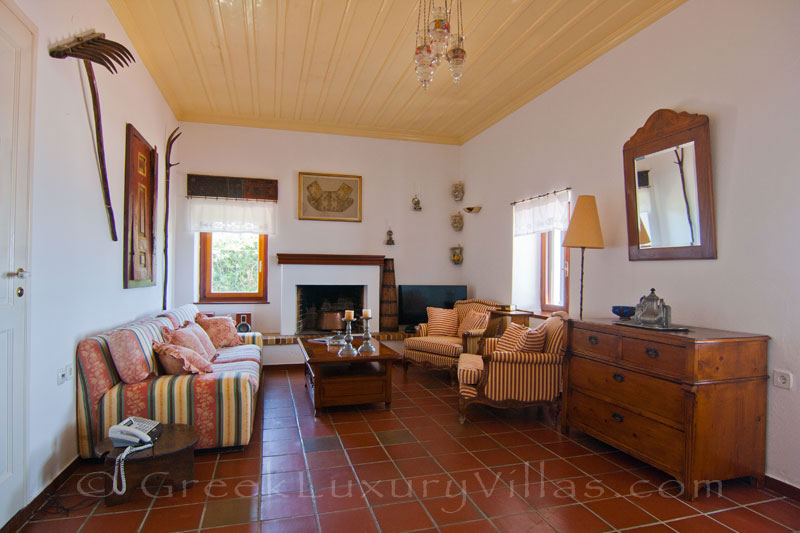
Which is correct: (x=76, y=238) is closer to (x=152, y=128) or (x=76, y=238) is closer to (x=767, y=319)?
(x=152, y=128)

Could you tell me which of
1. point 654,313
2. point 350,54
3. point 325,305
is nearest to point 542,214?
point 654,313

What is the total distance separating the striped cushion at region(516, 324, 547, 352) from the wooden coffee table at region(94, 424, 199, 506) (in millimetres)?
2456

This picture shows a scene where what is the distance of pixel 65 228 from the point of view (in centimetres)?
256

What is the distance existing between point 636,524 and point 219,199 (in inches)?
211

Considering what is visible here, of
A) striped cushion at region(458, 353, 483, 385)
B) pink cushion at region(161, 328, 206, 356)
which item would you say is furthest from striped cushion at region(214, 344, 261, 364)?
striped cushion at region(458, 353, 483, 385)

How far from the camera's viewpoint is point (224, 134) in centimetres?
572

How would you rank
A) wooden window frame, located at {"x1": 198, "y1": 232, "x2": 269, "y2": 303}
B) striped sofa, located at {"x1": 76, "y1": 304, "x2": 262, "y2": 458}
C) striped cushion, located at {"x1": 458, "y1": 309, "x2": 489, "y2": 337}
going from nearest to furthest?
striped sofa, located at {"x1": 76, "y1": 304, "x2": 262, "y2": 458} < striped cushion, located at {"x1": 458, "y1": 309, "x2": 489, "y2": 337} < wooden window frame, located at {"x1": 198, "y1": 232, "x2": 269, "y2": 303}

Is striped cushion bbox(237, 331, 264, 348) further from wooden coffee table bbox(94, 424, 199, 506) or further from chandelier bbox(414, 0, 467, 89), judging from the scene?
chandelier bbox(414, 0, 467, 89)

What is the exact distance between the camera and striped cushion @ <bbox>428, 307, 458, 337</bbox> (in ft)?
18.1

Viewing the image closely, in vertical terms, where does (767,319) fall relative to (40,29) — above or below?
below

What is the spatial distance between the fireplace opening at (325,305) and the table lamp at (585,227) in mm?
3218

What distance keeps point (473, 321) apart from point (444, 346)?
0.52m

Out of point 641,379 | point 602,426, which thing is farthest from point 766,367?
point 602,426

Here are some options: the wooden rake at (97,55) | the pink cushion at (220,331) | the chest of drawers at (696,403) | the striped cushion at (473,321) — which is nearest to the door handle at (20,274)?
the wooden rake at (97,55)
